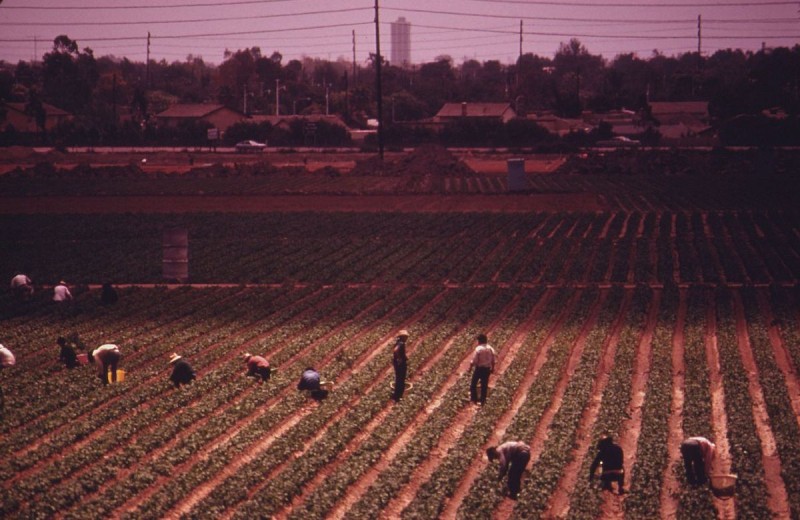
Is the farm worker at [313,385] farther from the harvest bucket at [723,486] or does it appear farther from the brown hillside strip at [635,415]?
the harvest bucket at [723,486]

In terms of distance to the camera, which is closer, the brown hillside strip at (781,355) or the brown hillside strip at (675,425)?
the brown hillside strip at (675,425)

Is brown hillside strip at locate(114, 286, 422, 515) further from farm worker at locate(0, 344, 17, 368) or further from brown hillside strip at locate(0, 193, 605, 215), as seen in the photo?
brown hillside strip at locate(0, 193, 605, 215)

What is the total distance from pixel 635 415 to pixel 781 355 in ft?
26.3

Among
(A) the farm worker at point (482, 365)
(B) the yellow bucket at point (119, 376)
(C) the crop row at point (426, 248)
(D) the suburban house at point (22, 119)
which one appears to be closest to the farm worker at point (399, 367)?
(A) the farm worker at point (482, 365)

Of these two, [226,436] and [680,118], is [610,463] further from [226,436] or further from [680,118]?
[680,118]

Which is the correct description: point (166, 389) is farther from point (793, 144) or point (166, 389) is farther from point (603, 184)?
point (793, 144)

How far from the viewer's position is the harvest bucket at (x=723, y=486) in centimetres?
1733

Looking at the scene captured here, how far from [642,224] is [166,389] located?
1451 inches

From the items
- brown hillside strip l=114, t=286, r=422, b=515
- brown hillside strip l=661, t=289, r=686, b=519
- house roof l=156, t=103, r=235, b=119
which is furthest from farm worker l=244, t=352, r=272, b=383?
house roof l=156, t=103, r=235, b=119

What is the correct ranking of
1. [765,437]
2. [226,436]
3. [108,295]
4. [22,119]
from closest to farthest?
[226,436] < [765,437] < [108,295] < [22,119]

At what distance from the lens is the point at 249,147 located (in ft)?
391

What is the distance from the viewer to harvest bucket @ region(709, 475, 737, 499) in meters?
17.3

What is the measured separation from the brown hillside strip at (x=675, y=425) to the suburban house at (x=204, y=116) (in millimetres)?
113181

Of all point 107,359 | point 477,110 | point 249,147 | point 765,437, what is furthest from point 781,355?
point 477,110
